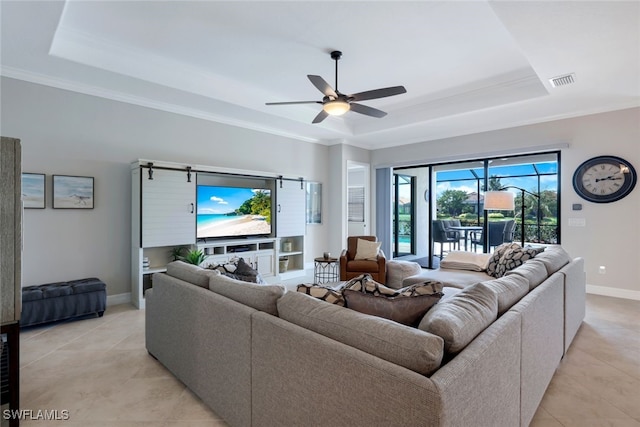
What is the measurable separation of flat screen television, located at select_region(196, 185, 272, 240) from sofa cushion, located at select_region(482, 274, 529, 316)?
3924 mm

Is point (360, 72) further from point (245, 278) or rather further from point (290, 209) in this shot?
point (245, 278)

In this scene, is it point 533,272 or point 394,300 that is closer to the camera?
point 394,300

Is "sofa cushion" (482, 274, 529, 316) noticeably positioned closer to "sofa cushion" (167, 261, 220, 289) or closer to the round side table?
"sofa cushion" (167, 261, 220, 289)

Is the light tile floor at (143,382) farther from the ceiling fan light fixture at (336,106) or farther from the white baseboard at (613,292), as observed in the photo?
the ceiling fan light fixture at (336,106)

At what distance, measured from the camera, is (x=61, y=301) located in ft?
11.1

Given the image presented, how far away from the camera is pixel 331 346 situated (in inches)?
49.4

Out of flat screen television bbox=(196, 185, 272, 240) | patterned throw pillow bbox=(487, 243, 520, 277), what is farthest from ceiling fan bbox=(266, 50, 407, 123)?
patterned throw pillow bbox=(487, 243, 520, 277)

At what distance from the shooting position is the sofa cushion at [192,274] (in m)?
2.21

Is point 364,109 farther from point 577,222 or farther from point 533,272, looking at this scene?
point 577,222

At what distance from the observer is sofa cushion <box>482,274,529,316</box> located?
170cm

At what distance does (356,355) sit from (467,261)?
3565 mm

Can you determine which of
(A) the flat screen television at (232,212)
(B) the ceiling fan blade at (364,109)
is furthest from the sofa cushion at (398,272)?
(B) the ceiling fan blade at (364,109)

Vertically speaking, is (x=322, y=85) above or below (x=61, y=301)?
above

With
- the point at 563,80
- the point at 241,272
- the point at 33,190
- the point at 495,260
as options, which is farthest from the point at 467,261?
the point at 33,190
